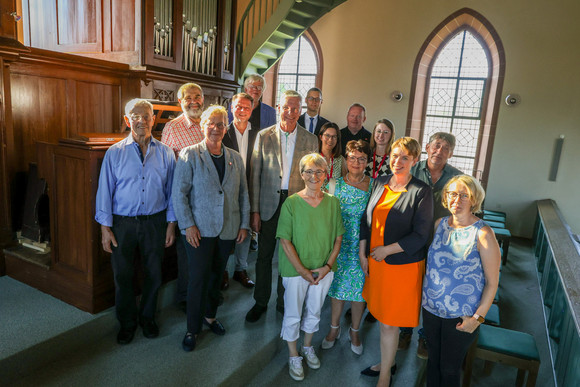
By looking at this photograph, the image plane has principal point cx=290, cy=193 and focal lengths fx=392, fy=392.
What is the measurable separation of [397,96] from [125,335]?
20.5 feet

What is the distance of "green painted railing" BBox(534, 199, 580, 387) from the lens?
2359 mm

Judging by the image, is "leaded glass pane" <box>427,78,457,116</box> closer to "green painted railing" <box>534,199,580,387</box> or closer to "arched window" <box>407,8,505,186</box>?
"arched window" <box>407,8,505,186</box>

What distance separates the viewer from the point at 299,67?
8156 mm

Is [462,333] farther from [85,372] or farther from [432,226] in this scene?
[85,372]

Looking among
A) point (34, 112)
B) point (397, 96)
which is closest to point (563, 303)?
point (34, 112)

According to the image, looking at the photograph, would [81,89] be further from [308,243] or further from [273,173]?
[308,243]

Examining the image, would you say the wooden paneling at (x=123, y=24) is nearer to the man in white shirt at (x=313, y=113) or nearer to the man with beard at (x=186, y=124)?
the man with beard at (x=186, y=124)

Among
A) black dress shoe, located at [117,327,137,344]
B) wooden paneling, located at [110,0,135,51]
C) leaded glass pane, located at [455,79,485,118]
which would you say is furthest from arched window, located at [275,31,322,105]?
black dress shoe, located at [117,327,137,344]

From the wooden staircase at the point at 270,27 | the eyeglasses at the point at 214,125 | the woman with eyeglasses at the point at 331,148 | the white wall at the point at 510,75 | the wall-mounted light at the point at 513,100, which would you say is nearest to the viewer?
the eyeglasses at the point at 214,125

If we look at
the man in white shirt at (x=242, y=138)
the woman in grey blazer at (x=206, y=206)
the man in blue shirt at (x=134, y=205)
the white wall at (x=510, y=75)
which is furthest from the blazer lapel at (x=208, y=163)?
the white wall at (x=510, y=75)

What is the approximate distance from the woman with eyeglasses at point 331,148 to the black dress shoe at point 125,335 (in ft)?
5.21

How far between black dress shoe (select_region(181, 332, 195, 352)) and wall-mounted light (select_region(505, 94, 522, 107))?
21.3 feet

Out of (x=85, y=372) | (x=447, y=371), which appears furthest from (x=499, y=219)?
(x=85, y=372)

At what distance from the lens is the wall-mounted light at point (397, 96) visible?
7215 millimetres
